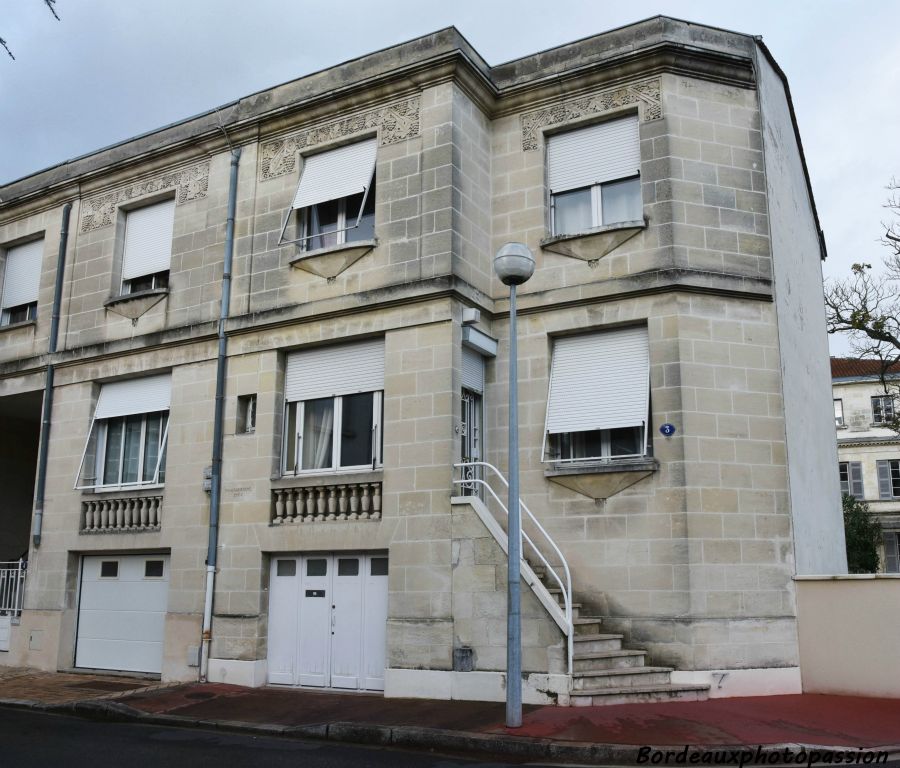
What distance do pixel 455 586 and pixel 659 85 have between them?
7676 millimetres

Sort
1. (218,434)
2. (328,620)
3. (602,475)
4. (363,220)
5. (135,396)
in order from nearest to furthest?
1. (602,475)
2. (328,620)
3. (363,220)
4. (218,434)
5. (135,396)

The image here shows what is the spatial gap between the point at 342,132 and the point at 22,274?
8.06 m

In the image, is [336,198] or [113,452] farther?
[113,452]

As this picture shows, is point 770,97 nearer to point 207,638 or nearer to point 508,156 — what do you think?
point 508,156

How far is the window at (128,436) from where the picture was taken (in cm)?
1536

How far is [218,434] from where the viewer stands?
14141 mm

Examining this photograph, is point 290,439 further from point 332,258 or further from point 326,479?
point 332,258

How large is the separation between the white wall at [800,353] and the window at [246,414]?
7.92 meters

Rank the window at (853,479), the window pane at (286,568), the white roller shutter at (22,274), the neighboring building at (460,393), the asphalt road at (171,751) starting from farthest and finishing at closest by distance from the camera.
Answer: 1. the window at (853,479)
2. the white roller shutter at (22,274)
3. the window pane at (286,568)
4. the neighboring building at (460,393)
5. the asphalt road at (171,751)

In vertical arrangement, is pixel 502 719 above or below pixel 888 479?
below

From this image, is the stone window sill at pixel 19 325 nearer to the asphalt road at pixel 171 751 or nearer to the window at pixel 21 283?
the window at pixel 21 283

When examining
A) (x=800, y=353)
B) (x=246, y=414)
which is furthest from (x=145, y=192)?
(x=800, y=353)

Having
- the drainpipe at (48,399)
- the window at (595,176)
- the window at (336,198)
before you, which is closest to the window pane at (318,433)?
the window at (336,198)

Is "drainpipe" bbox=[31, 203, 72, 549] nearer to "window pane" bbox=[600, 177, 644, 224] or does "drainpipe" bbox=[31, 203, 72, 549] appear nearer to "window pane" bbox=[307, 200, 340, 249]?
"window pane" bbox=[307, 200, 340, 249]
